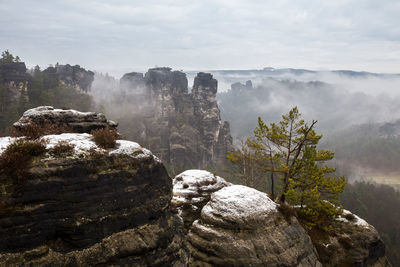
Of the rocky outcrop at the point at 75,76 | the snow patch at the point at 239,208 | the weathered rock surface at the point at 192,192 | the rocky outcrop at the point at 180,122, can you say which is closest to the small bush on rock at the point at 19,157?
the snow patch at the point at 239,208

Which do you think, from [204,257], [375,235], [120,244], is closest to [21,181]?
[120,244]

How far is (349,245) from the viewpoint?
23625mm

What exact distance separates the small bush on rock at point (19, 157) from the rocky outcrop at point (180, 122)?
145 metres

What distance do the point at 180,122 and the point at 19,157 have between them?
168835 millimetres

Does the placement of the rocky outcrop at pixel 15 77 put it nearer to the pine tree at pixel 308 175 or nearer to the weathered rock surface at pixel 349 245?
the pine tree at pixel 308 175

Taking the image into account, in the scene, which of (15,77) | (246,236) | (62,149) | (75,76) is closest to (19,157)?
(62,149)

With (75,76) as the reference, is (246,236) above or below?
below

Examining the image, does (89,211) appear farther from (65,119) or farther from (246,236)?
(246,236)

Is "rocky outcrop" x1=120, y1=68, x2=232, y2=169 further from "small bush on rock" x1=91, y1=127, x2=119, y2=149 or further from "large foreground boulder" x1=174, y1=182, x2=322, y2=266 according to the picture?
"small bush on rock" x1=91, y1=127, x2=119, y2=149

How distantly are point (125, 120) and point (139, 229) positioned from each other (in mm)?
166587

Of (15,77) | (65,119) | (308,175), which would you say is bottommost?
(308,175)

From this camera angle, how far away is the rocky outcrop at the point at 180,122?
163625mm

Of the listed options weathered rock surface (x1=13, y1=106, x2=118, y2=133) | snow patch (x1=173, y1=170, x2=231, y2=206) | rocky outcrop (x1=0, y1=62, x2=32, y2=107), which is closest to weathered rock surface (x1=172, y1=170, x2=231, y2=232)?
snow patch (x1=173, y1=170, x2=231, y2=206)

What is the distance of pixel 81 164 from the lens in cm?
1289
